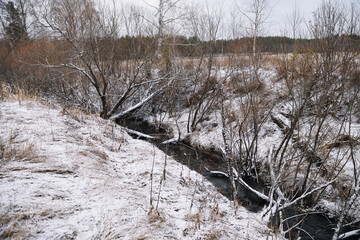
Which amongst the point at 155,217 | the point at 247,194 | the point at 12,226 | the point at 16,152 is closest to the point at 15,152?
the point at 16,152

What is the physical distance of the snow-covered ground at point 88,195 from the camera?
2100mm

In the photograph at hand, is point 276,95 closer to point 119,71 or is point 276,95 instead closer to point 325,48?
point 325,48

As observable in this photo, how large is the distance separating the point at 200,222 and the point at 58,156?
2.62 meters

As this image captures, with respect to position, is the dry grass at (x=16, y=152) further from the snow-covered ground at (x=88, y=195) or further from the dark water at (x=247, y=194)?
the dark water at (x=247, y=194)

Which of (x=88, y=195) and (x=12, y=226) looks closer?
(x=12, y=226)

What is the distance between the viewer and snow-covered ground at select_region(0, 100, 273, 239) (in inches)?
82.7

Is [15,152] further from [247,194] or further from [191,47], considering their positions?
[191,47]

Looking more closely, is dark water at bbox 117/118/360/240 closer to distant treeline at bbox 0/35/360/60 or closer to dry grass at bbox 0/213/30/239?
dry grass at bbox 0/213/30/239

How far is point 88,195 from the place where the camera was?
265 cm

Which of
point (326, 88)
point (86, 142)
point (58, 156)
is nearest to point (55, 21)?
point (86, 142)

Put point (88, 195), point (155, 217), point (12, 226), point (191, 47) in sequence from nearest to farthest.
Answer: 1. point (12, 226)
2. point (155, 217)
3. point (88, 195)
4. point (191, 47)

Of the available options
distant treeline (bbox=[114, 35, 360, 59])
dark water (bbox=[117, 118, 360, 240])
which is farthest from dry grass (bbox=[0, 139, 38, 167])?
distant treeline (bbox=[114, 35, 360, 59])

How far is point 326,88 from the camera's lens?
14.1 feet

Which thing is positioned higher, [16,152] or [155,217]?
[16,152]
